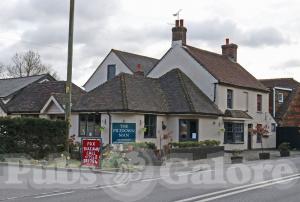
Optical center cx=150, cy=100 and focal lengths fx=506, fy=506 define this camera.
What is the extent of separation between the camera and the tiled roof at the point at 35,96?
3933 centimetres

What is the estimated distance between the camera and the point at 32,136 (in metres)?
26.0

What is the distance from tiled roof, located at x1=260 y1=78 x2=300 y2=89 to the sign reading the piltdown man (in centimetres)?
2938

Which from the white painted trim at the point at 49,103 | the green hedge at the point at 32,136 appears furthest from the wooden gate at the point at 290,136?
the green hedge at the point at 32,136

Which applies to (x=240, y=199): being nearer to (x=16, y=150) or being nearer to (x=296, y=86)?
(x=16, y=150)

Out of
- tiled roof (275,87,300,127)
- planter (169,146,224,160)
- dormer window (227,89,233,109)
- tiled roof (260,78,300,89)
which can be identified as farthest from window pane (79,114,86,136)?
tiled roof (260,78,300,89)

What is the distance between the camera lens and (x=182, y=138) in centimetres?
3459

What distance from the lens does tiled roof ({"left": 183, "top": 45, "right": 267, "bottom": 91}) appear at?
38.4 meters

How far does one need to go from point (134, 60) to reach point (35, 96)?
41.5 ft

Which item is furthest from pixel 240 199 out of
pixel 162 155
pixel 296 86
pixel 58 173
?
pixel 296 86

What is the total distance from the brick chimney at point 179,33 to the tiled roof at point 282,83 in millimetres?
14609

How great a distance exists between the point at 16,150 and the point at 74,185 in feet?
35.0

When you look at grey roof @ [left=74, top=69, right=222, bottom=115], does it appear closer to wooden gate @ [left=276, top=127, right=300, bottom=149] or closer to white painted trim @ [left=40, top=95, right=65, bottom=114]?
white painted trim @ [left=40, top=95, right=65, bottom=114]

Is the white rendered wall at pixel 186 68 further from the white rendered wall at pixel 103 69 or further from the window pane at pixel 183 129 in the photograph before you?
the white rendered wall at pixel 103 69

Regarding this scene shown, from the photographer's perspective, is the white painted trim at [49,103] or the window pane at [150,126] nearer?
the window pane at [150,126]
